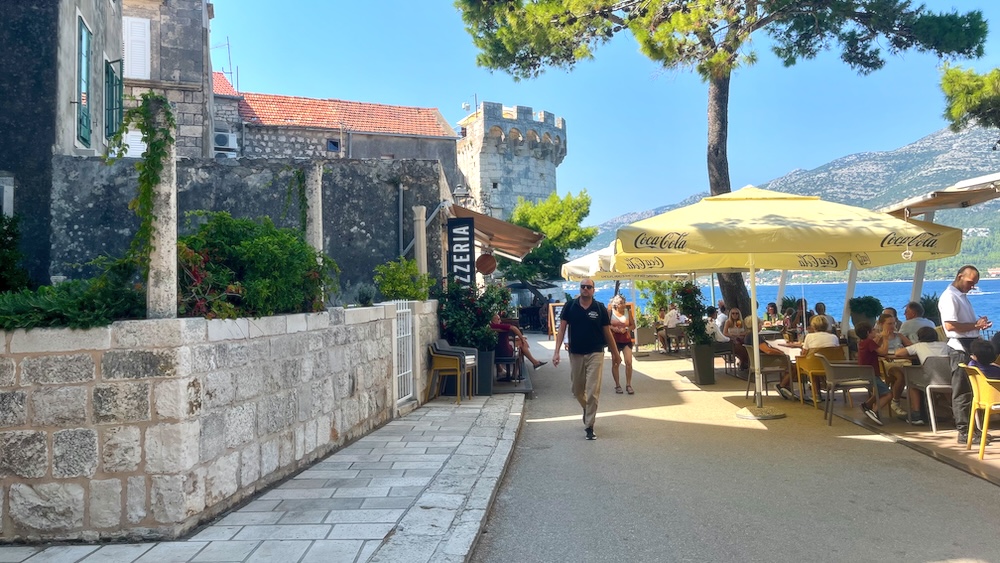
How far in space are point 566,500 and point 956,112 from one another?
12.1 metres

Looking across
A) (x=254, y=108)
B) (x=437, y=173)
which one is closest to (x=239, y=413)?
(x=437, y=173)

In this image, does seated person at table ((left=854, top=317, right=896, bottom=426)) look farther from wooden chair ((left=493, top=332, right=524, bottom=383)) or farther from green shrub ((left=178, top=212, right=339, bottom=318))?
green shrub ((left=178, top=212, right=339, bottom=318))

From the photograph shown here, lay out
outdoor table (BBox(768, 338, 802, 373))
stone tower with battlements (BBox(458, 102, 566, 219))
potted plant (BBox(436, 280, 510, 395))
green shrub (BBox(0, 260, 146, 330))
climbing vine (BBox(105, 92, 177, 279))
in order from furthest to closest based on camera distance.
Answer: stone tower with battlements (BBox(458, 102, 566, 219)) < potted plant (BBox(436, 280, 510, 395)) < outdoor table (BBox(768, 338, 802, 373)) < climbing vine (BBox(105, 92, 177, 279)) < green shrub (BBox(0, 260, 146, 330))

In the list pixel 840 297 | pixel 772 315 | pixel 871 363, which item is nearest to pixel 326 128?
pixel 772 315

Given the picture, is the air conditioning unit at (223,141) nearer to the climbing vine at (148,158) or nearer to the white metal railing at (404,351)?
the white metal railing at (404,351)

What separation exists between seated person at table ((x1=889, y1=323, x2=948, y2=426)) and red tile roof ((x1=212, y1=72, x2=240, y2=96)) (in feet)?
85.7

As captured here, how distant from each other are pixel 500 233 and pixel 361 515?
388 inches

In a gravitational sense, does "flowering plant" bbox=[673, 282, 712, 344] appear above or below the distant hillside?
below

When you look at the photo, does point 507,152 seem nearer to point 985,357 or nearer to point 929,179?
point 985,357

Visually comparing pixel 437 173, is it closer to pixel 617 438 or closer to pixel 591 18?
pixel 591 18

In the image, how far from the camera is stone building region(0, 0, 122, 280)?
9.15m

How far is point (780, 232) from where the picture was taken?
7672 mm

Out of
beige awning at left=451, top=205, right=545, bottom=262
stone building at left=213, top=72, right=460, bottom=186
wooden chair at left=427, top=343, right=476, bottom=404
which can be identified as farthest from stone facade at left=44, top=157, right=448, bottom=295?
stone building at left=213, top=72, right=460, bottom=186

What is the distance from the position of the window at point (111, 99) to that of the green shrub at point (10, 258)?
13.8 feet
